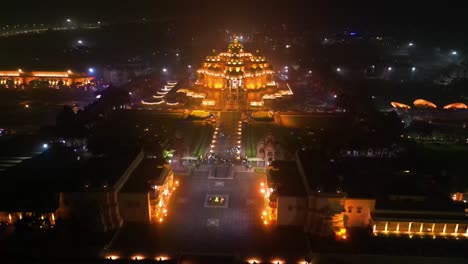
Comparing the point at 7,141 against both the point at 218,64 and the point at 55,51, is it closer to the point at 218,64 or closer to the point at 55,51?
the point at 218,64

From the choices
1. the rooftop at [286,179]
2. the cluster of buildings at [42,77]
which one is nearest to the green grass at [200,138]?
the rooftop at [286,179]

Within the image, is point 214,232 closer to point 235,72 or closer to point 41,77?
point 235,72

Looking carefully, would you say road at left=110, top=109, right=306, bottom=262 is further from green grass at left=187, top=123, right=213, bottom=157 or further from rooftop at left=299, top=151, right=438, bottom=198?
green grass at left=187, top=123, right=213, bottom=157

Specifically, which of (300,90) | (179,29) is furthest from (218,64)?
(179,29)

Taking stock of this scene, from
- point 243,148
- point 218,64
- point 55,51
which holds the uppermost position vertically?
point 55,51

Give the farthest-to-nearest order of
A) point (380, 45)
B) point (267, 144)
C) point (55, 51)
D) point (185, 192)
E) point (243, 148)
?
point (380, 45), point (55, 51), point (243, 148), point (267, 144), point (185, 192)

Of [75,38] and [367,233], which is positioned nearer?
[367,233]

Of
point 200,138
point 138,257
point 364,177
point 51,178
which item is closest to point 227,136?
point 200,138

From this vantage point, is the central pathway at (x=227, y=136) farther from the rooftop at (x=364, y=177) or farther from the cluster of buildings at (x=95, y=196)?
the rooftop at (x=364, y=177)
